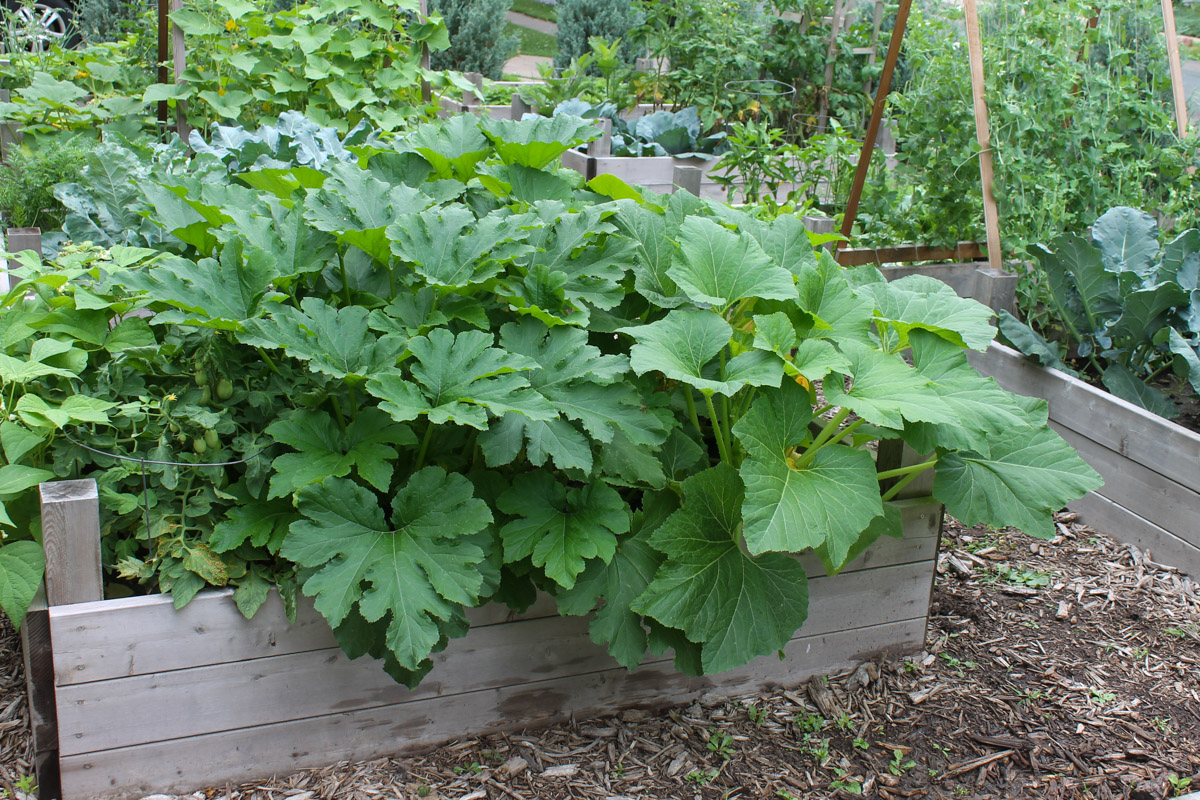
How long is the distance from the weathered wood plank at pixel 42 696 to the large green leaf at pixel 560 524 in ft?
2.76

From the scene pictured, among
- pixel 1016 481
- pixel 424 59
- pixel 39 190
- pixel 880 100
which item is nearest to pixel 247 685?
pixel 1016 481

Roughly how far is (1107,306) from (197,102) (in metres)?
3.86

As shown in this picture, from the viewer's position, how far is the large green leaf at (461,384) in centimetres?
154

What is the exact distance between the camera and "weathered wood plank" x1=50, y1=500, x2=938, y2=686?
165 centimetres

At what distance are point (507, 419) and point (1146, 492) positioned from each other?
2.04 meters

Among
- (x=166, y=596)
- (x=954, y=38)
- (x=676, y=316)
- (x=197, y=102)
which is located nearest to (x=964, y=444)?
(x=676, y=316)

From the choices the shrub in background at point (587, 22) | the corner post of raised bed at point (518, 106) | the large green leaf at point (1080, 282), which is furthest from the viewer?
the shrub in background at point (587, 22)

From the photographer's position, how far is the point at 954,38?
433 centimetres

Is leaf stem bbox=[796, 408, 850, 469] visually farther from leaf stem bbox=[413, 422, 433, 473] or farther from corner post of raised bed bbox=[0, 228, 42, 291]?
corner post of raised bed bbox=[0, 228, 42, 291]

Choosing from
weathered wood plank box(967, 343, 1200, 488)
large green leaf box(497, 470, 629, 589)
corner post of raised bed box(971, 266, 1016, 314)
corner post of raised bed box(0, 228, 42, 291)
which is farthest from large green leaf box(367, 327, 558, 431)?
corner post of raised bed box(971, 266, 1016, 314)

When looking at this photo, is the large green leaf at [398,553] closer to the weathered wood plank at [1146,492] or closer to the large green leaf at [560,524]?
the large green leaf at [560,524]

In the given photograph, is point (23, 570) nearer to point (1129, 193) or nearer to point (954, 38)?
point (1129, 193)

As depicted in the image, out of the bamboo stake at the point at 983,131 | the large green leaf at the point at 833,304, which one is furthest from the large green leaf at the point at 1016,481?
the bamboo stake at the point at 983,131

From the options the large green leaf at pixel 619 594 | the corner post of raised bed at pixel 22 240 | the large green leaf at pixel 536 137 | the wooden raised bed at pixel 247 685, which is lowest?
the wooden raised bed at pixel 247 685
